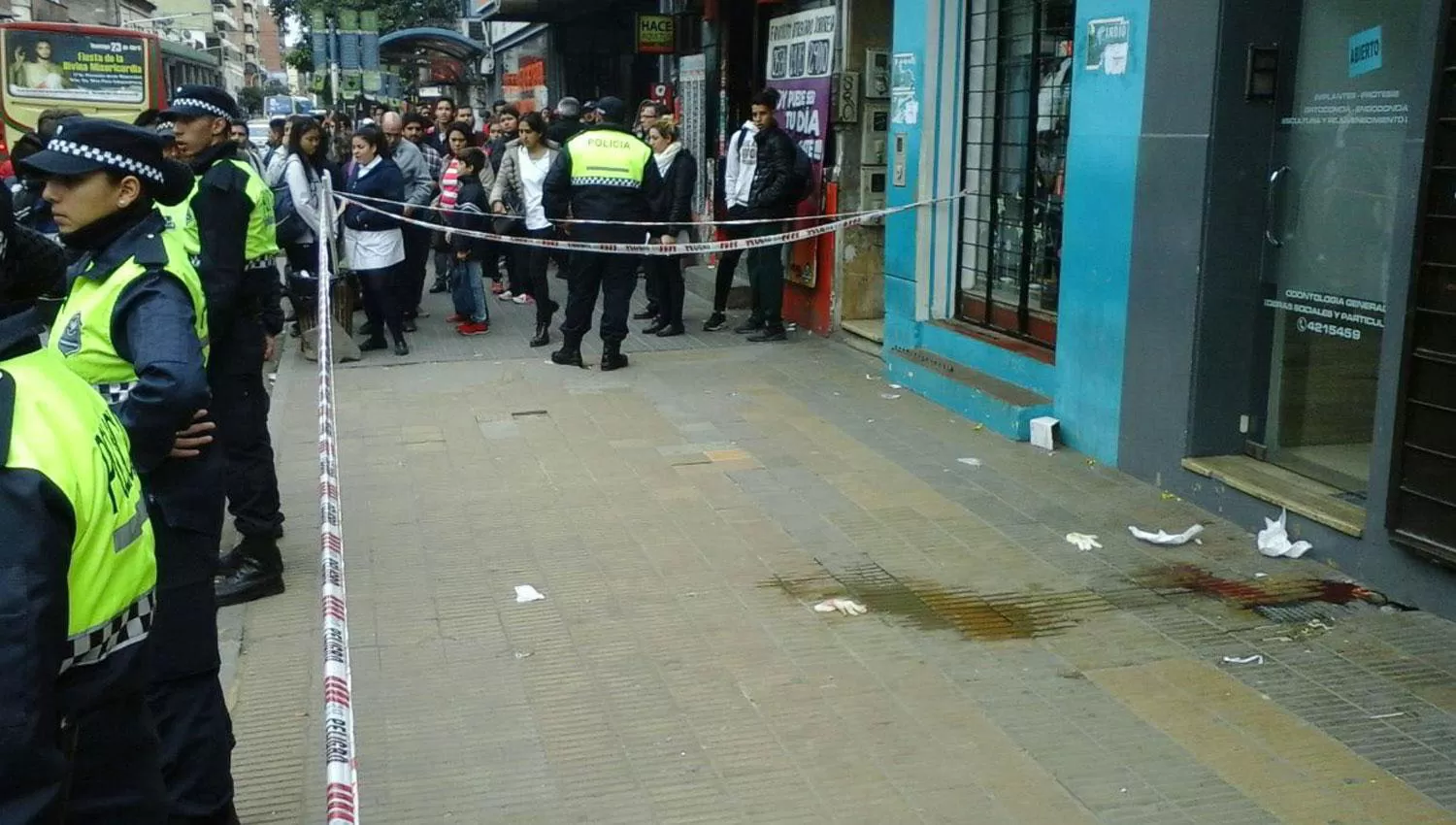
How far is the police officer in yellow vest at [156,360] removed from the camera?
3.48 metres

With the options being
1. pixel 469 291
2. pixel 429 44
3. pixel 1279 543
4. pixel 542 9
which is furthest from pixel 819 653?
pixel 429 44

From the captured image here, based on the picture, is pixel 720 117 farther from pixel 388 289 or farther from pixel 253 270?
pixel 253 270

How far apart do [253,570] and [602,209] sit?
17.7 feet

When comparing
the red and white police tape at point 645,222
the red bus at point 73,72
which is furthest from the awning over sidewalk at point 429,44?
the red and white police tape at point 645,222

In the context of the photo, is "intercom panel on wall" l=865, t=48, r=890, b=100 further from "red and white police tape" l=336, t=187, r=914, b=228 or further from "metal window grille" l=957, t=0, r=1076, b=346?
"metal window grille" l=957, t=0, r=1076, b=346

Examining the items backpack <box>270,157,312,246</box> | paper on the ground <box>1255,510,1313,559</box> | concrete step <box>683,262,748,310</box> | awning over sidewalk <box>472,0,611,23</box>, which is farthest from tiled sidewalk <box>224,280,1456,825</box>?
awning over sidewalk <box>472,0,611,23</box>

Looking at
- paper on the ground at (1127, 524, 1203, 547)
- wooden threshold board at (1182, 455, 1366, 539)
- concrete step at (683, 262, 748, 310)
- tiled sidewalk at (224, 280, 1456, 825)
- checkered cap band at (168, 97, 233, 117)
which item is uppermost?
checkered cap band at (168, 97, 233, 117)

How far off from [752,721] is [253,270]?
9.06 ft

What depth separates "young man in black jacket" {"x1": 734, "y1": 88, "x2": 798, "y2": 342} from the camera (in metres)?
11.4

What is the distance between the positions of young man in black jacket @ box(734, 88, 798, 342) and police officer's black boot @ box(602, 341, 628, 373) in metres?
1.54

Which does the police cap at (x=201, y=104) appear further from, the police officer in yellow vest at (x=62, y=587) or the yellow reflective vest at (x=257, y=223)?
the police officer in yellow vest at (x=62, y=587)

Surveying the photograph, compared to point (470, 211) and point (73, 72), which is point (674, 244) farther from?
point (73, 72)

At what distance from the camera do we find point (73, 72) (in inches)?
947

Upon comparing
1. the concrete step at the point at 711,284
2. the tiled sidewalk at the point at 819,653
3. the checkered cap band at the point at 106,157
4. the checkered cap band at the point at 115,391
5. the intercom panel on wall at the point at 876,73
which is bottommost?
the tiled sidewalk at the point at 819,653
